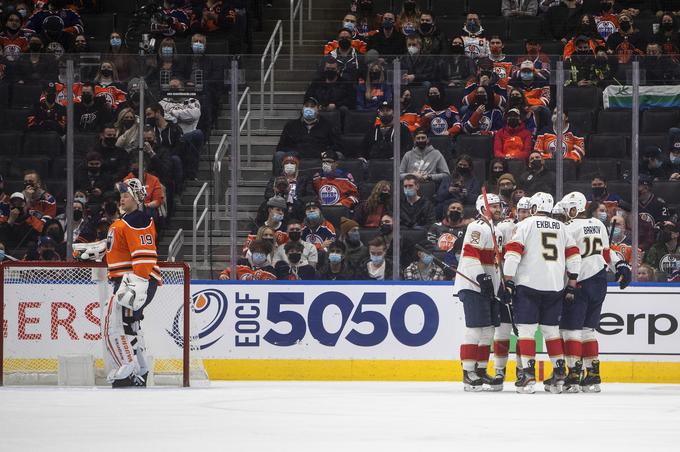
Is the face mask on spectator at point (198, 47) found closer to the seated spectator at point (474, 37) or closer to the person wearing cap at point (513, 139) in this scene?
the seated spectator at point (474, 37)

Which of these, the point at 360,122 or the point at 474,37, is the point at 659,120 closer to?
the point at 360,122

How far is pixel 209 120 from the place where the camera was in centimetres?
1384

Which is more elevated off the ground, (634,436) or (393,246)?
(393,246)

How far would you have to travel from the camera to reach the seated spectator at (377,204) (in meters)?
13.7

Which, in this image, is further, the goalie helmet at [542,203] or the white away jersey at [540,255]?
the goalie helmet at [542,203]

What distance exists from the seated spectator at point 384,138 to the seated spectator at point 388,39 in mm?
3372

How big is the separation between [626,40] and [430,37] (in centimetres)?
228

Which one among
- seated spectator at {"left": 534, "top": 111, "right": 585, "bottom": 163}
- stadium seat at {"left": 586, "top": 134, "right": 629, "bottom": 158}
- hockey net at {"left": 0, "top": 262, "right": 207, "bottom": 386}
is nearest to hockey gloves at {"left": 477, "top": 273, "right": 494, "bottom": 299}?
seated spectator at {"left": 534, "top": 111, "right": 585, "bottom": 163}

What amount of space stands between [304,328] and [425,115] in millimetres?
2340

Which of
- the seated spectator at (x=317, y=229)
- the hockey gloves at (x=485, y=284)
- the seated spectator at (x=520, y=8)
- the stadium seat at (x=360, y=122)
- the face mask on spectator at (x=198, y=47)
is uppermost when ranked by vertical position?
the seated spectator at (x=520, y=8)

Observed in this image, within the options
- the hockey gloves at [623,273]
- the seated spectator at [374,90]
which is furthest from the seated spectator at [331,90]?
the hockey gloves at [623,273]

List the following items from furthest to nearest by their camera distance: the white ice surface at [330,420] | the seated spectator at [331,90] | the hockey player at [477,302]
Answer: the seated spectator at [331,90]
the hockey player at [477,302]
the white ice surface at [330,420]

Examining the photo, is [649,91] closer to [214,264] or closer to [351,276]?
[351,276]

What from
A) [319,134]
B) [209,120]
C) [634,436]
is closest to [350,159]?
[319,134]
